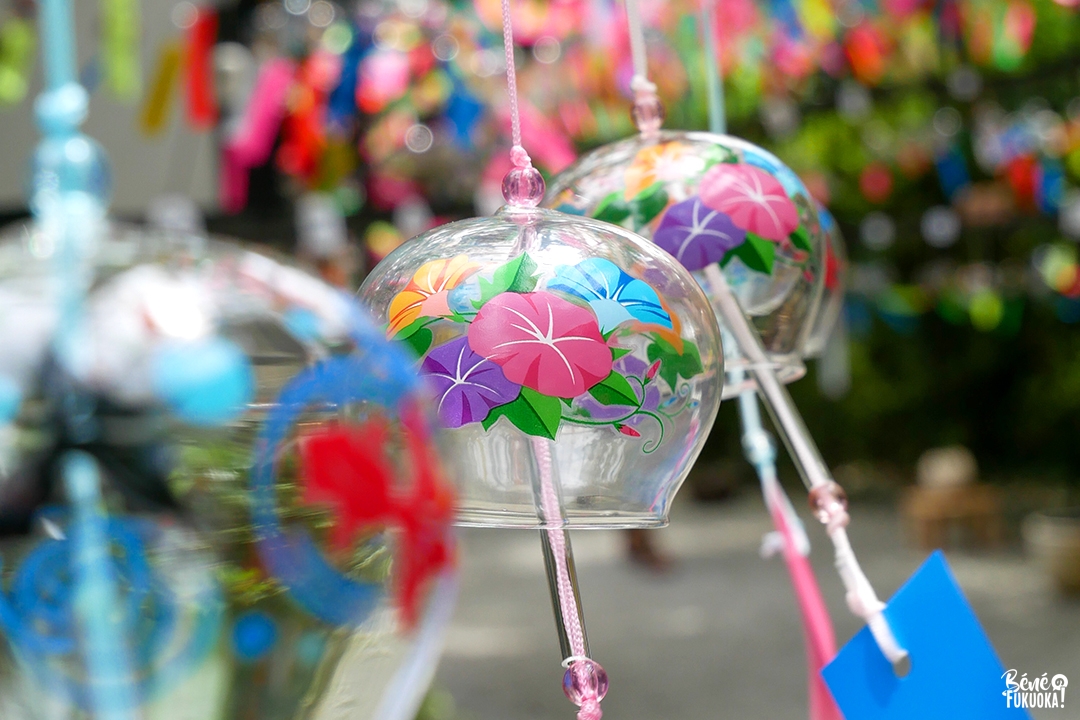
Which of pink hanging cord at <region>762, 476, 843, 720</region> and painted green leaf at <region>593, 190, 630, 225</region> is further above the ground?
painted green leaf at <region>593, 190, 630, 225</region>

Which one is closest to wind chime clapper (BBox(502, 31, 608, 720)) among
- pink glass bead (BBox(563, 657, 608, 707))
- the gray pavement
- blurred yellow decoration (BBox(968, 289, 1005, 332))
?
pink glass bead (BBox(563, 657, 608, 707))

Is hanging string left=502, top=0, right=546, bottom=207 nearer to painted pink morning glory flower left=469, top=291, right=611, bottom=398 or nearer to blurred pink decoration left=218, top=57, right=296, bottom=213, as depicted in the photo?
painted pink morning glory flower left=469, top=291, right=611, bottom=398

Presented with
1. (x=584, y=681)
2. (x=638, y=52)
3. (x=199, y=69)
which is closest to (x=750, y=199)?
(x=638, y=52)

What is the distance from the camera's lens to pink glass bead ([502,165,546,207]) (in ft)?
1.38

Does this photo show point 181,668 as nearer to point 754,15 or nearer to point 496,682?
point 496,682

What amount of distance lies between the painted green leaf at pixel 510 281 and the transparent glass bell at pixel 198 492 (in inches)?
3.9

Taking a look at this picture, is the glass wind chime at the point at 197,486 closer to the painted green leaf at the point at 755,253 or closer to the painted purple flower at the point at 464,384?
the painted purple flower at the point at 464,384

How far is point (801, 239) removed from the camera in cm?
52

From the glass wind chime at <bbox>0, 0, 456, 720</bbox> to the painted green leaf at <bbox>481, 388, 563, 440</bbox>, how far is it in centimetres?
9

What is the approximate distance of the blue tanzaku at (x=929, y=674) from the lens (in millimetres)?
505

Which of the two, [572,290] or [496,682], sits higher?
[496,682]

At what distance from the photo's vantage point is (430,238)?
0.41 m

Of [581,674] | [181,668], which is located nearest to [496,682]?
[581,674]

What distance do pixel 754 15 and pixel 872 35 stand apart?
0.49m
